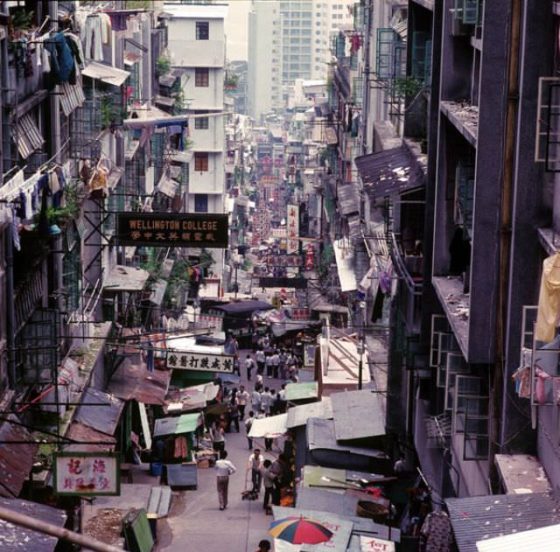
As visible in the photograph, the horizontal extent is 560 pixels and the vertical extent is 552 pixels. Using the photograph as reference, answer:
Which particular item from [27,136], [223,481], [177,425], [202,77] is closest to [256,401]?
[177,425]

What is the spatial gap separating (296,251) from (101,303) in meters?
52.1

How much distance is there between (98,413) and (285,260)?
5716cm

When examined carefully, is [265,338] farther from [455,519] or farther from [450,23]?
[455,519]

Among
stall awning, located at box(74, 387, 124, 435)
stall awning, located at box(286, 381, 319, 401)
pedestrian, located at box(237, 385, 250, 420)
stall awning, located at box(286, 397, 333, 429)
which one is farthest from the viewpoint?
pedestrian, located at box(237, 385, 250, 420)

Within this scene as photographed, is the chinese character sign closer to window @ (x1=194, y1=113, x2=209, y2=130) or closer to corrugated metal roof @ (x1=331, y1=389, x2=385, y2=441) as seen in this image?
window @ (x1=194, y1=113, x2=209, y2=130)

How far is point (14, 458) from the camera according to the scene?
19.6m

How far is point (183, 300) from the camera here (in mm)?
55219

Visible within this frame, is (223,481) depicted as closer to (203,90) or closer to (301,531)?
(301,531)

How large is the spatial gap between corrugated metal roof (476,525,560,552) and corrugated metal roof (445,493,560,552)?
60.9 inches

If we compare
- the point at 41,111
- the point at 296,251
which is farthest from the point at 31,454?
the point at 296,251

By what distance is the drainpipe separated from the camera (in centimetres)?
1421

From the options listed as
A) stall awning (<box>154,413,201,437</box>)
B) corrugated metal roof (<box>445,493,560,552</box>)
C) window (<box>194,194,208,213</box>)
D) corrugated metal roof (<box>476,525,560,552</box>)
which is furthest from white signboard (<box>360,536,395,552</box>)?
window (<box>194,194,208,213</box>)

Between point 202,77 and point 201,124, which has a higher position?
point 202,77

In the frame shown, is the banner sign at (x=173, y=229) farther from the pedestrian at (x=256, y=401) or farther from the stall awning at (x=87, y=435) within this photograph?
the pedestrian at (x=256, y=401)
